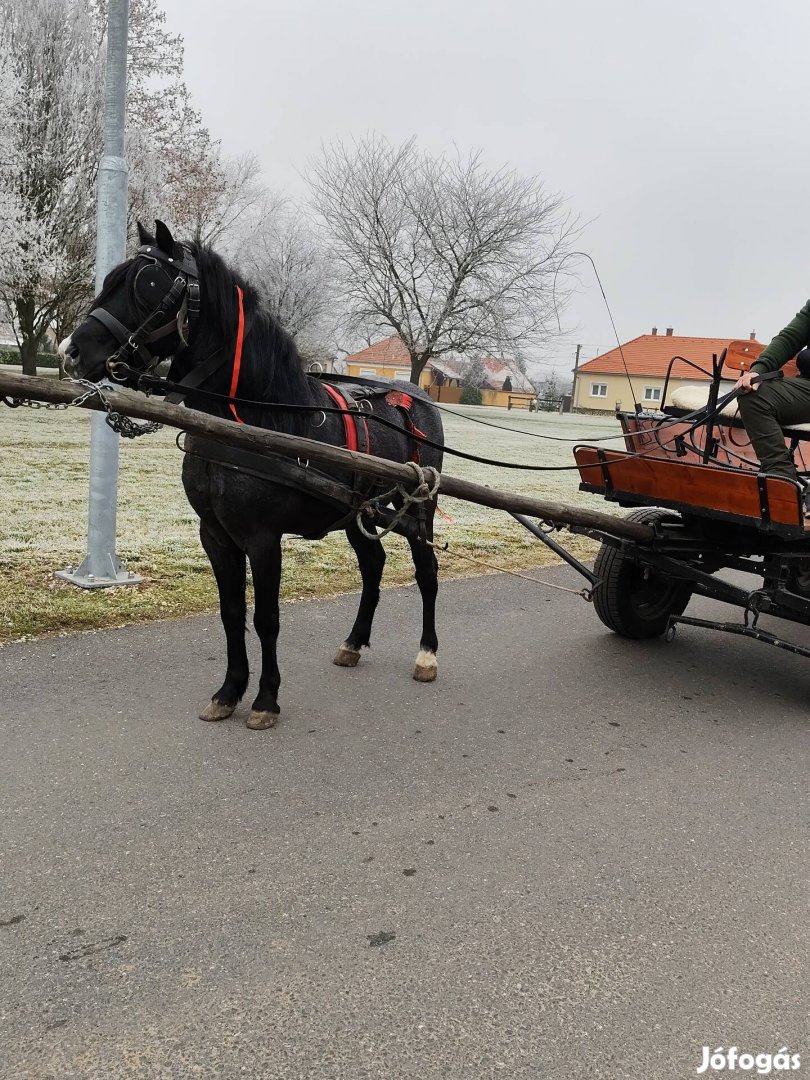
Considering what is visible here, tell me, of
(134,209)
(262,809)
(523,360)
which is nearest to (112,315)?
(262,809)

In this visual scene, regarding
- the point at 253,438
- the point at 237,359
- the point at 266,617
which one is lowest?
the point at 266,617

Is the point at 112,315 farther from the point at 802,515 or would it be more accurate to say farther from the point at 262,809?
the point at 802,515

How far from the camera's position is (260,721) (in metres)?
3.96

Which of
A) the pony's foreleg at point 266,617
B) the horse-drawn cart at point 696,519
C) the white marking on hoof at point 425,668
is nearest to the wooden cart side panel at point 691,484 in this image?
the horse-drawn cart at point 696,519

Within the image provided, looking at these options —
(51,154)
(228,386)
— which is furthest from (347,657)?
(51,154)

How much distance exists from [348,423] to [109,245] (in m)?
2.59

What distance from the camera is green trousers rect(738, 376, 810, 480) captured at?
450 cm

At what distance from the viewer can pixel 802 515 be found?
14.3 ft

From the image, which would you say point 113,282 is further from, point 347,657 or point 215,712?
point 347,657

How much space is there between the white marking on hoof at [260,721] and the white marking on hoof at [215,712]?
0.13m

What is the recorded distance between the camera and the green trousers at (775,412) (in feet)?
14.8

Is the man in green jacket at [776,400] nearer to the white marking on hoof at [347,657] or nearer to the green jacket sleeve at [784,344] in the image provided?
the green jacket sleeve at [784,344]

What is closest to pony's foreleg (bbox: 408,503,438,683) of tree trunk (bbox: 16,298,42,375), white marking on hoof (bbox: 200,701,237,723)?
white marking on hoof (bbox: 200,701,237,723)

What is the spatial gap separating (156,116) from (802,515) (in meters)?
27.4
